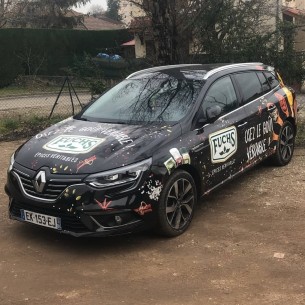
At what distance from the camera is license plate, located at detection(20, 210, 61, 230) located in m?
4.25

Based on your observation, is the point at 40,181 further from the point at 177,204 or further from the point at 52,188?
the point at 177,204

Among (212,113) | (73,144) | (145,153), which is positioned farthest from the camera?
(212,113)

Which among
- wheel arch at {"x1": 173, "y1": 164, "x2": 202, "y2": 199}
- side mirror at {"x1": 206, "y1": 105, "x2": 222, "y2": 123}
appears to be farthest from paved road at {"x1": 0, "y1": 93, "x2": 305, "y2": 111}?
wheel arch at {"x1": 173, "y1": 164, "x2": 202, "y2": 199}

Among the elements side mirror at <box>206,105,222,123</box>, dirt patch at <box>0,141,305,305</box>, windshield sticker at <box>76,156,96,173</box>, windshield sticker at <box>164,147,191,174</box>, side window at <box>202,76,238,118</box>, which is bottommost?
dirt patch at <box>0,141,305,305</box>

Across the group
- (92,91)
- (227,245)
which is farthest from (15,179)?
(92,91)

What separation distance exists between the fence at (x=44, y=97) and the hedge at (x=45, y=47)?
102 centimetres

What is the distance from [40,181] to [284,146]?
402 centimetres

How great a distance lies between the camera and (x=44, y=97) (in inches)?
746

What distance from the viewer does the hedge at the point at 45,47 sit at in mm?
25438

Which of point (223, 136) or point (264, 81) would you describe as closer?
point (223, 136)

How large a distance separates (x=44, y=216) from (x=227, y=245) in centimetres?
174

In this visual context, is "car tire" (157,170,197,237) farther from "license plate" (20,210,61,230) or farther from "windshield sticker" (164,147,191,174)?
"license plate" (20,210,61,230)

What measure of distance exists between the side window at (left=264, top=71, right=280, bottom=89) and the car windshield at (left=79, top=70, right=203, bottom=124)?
1.51 meters

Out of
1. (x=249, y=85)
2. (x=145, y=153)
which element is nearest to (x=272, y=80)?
(x=249, y=85)
